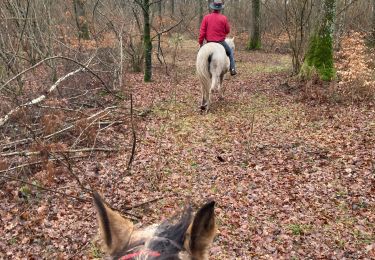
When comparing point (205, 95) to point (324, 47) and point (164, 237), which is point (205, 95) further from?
point (164, 237)

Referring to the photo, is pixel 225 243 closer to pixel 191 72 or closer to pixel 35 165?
pixel 35 165

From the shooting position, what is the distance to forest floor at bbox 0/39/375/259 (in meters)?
5.70

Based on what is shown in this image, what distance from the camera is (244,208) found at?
6.45 m

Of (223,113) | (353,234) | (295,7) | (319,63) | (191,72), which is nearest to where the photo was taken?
(353,234)

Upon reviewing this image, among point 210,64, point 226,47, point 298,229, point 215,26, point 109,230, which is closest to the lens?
point 109,230

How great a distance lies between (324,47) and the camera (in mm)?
12266

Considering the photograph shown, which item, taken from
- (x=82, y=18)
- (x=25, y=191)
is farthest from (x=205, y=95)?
(x=82, y=18)

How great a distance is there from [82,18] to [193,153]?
447 inches

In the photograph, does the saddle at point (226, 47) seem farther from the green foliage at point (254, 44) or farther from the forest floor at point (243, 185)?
the green foliage at point (254, 44)

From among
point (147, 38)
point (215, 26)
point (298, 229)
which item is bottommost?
point (298, 229)

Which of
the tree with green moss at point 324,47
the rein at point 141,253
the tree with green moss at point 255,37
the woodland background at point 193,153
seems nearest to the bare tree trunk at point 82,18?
the woodland background at point 193,153

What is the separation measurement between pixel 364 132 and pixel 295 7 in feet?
21.6

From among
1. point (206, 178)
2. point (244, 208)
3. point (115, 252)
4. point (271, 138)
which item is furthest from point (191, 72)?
point (115, 252)

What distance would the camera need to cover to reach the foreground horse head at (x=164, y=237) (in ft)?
4.68
